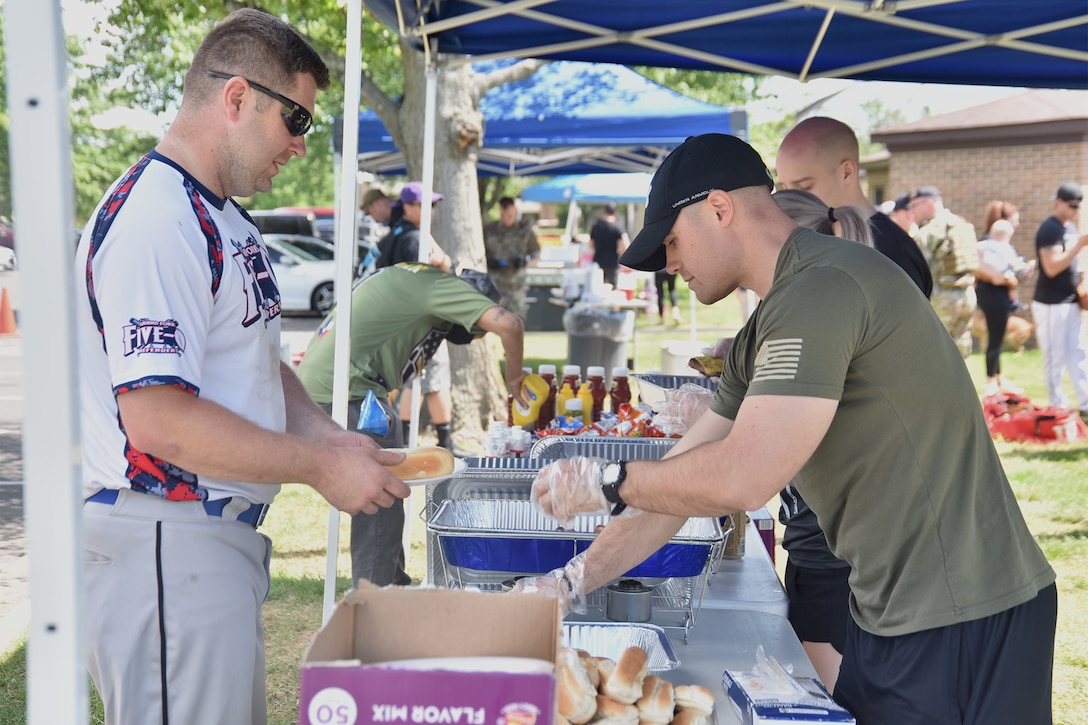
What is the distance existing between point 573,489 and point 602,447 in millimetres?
1248

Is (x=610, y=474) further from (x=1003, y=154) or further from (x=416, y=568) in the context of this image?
(x=1003, y=154)

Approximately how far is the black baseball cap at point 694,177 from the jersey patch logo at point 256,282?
0.68 metres

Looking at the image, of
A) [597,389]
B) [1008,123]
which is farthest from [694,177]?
[1008,123]

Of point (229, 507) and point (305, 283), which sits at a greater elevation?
point (305, 283)

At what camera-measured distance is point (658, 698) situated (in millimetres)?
1543

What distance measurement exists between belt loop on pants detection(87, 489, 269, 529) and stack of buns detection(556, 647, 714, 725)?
675mm

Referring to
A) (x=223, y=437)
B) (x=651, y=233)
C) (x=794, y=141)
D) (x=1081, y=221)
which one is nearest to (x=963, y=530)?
(x=651, y=233)

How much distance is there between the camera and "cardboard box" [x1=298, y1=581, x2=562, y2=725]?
3.64ft

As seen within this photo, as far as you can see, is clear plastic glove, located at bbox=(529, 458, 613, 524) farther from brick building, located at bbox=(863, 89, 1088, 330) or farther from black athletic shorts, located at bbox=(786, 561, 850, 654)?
brick building, located at bbox=(863, 89, 1088, 330)

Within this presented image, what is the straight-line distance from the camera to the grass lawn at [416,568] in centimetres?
381

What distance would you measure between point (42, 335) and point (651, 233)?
1115 mm

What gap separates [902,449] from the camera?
166cm

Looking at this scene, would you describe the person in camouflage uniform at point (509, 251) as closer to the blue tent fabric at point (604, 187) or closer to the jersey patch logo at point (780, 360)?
the blue tent fabric at point (604, 187)

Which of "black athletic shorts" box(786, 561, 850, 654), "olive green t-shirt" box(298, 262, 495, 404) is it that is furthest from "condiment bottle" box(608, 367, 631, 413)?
"black athletic shorts" box(786, 561, 850, 654)
